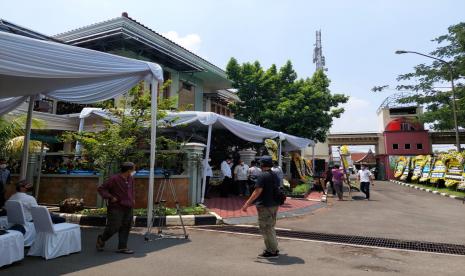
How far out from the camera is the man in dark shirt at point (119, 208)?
607cm

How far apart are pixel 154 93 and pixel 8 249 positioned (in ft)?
13.5

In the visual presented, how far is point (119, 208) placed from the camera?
20.2 feet

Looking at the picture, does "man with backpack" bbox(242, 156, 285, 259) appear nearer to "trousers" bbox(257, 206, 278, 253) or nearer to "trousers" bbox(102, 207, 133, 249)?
"trousers" bbox(257, 206, 278, 253)

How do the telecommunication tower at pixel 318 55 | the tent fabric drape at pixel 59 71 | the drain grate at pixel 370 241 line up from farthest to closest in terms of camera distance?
the telecommunication tower at pixel 318 55 → the drain grate at pixel 370 241 → the tent fabric drape at pixel 59 71

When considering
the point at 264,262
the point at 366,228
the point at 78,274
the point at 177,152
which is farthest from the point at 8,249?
the point at 366,228

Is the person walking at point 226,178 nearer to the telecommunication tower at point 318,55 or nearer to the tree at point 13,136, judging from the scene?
the tree at point 13,136

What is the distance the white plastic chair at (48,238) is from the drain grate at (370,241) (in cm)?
331

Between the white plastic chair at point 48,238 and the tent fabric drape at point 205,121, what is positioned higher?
the tent fabric drape at point 205,121

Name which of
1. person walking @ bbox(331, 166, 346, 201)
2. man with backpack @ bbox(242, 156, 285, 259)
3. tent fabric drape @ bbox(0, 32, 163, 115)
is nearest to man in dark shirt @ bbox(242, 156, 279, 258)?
man with backpack @ bbox(242, 156, 285, 259)

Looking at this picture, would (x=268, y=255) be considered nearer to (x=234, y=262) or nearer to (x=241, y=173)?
(x=234, y=262)

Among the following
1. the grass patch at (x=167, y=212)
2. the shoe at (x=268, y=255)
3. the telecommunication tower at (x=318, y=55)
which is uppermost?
the telecommunication tower at (x=318, y=55)

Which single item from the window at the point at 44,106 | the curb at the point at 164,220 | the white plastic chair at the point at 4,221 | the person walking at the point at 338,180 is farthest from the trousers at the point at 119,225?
the window at the point at 44,106

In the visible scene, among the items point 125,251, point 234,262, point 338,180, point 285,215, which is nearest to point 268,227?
point 234,262

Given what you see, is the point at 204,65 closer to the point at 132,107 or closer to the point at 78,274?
the point at 132,107
